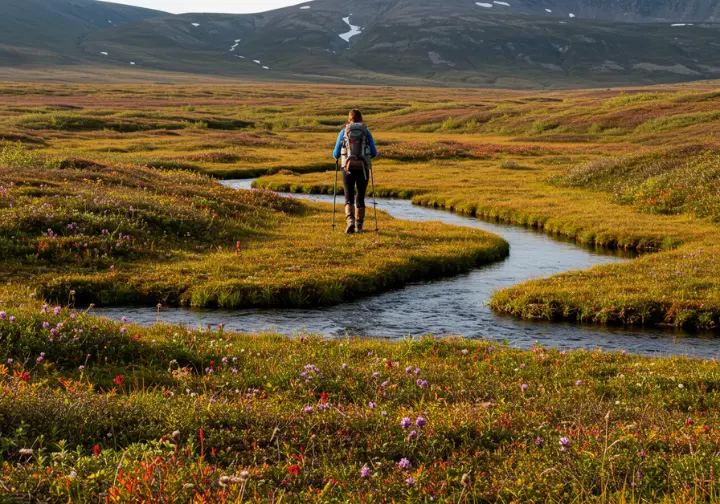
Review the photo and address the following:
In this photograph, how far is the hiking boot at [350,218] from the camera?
27594 mm

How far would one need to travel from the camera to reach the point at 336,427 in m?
8.08

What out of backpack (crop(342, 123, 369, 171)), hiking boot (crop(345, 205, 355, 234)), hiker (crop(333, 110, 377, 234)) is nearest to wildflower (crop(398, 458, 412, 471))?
hiker (crop(333, 110, 377, 234))

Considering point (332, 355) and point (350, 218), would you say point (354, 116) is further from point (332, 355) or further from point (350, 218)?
point (332, 355)

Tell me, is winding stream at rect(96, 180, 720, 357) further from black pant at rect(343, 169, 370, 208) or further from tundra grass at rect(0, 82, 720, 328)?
black pant at rect(343, 169, 370, 208)

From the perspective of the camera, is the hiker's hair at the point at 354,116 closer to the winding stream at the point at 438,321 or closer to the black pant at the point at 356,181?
the black pant at the point at 356,181

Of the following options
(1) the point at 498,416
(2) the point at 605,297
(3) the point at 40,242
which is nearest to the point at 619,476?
(1) the point at 498,416

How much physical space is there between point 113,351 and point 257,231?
16.7m

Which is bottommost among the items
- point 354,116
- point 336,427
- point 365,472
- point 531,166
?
point 336,427

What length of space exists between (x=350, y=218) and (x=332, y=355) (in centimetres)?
1546

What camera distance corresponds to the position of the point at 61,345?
11453mm

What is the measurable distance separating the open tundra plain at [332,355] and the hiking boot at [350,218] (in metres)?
0.64

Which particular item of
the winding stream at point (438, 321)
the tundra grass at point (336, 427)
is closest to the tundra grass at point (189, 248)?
the winding stream at point (438, 321)

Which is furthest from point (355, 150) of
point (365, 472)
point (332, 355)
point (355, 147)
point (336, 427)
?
point (365, 472)

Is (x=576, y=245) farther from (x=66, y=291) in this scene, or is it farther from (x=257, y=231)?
(x=66, y=291)
